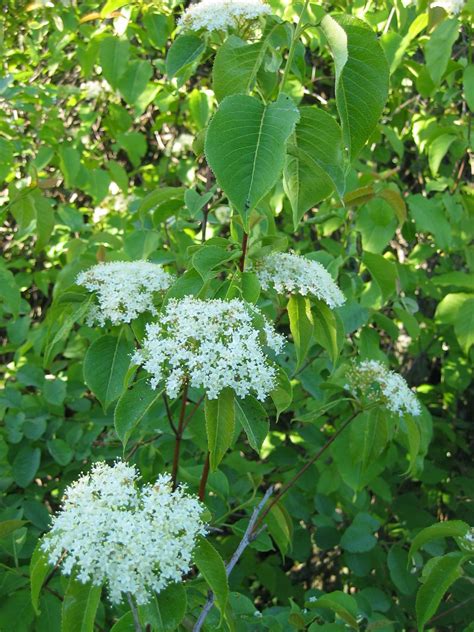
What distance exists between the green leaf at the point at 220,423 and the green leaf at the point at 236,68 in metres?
0.44

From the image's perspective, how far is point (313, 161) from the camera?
1.08 metres

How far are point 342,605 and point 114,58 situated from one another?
1701mm

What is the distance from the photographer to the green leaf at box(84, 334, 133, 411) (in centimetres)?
127

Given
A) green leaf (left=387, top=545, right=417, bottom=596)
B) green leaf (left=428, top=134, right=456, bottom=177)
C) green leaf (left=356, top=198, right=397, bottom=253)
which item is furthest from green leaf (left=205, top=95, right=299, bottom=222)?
green leaf (left=428, top=134, right=456, bottom=177)

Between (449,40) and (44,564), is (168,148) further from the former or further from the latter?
(44,564)

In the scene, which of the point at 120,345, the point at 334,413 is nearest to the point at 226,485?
the point at 120,345

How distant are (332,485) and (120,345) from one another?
3.32ft

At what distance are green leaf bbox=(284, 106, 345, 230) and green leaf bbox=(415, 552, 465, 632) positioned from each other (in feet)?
2.12

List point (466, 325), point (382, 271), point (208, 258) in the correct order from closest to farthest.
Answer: point (208, 258) < point (382, 271) < point (466, 325)

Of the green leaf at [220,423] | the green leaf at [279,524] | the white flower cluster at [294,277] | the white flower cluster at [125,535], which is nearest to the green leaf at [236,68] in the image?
the white flower cluster at [294,277]

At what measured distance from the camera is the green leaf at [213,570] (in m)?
0.93

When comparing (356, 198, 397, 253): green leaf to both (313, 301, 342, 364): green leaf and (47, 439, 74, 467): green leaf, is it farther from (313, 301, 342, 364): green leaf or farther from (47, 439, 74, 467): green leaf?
(47, 439, 74, 467): green leaf

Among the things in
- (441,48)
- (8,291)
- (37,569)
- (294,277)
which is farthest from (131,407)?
(441,48)

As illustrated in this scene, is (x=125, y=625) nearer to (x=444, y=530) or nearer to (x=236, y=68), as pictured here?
(x=444, y=530)
